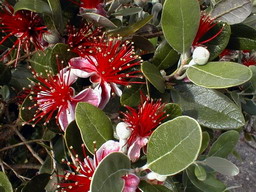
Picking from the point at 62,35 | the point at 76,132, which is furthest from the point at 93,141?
the point at 62,35

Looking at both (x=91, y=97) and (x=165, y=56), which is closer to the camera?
(x=91, y=97)

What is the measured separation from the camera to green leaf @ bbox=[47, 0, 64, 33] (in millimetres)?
811

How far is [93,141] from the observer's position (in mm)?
828

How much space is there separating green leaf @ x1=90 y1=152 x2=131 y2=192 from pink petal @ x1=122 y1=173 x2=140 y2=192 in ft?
0.06

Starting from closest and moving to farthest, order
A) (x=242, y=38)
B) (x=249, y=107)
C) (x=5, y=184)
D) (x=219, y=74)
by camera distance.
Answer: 1. (x=219, y=74)
2. (x=5, y=184)
3. (x=242, y=38)
4. (x=249, y=107)

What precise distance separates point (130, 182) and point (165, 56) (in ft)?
1.20

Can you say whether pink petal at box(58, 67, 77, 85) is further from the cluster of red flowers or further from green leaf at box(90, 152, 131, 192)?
green leaf at box(90, 152, 131, 192)

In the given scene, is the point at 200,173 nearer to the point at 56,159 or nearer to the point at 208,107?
the point at 208,107

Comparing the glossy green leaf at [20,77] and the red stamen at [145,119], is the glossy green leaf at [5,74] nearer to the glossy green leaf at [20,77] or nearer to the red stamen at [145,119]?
the glossy green leaf at [20,77]

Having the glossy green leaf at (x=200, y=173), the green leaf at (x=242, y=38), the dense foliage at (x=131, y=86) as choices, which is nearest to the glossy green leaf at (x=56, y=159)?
the dense foliage at (x=131, y=86)

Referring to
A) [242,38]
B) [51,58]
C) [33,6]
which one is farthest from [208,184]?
[33,6]

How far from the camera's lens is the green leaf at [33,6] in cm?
77

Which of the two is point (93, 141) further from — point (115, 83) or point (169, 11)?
point (169, 11)

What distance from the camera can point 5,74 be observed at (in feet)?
3.43
